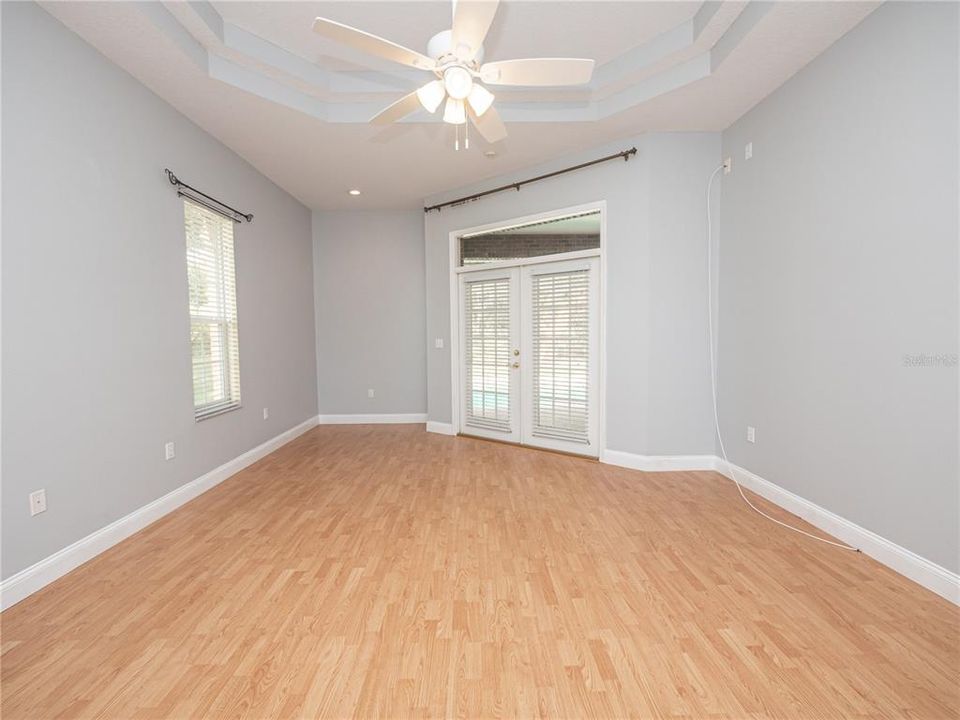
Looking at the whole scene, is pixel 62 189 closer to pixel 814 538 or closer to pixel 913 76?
pixel 913 76

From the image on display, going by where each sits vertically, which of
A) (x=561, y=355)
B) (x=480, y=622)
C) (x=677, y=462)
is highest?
(x=561, y=355)

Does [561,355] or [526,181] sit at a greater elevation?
[526,181]

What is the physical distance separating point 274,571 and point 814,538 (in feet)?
9.79

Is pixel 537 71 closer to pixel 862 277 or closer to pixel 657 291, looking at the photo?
pixel 862 277

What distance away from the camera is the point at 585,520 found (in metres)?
2.78

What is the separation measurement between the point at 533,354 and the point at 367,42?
10.1 ft

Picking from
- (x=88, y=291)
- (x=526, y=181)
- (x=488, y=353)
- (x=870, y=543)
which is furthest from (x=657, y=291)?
(x=88, y=291)

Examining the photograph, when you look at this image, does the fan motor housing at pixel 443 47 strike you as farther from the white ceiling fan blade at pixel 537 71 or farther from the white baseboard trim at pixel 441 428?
the white baseboard trim at pixel 441 428

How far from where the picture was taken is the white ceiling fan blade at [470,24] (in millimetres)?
1711

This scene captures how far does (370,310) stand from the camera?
5844 mm

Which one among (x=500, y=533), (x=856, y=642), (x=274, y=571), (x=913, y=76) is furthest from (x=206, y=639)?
(x=913, y=76)

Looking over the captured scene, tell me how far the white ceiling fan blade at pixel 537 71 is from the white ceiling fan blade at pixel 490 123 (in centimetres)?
25

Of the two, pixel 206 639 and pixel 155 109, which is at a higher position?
pixel 155 109

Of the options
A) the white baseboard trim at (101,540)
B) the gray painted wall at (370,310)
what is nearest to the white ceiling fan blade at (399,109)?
the white baseboard trim at (101,540)
